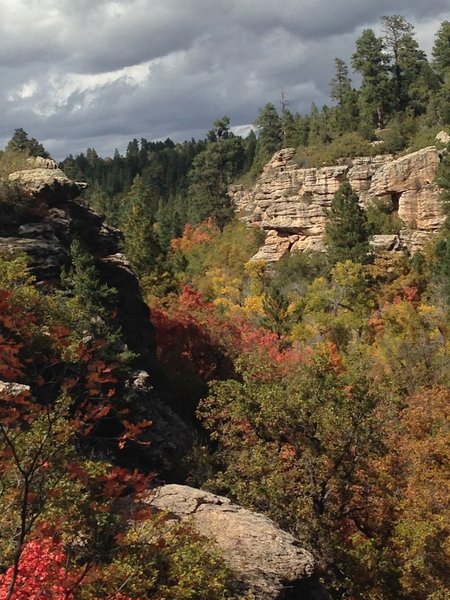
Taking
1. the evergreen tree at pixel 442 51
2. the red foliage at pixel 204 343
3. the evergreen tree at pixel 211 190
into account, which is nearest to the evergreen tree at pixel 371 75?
the evergreen tree at pixel 442 51

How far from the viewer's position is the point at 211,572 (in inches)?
448

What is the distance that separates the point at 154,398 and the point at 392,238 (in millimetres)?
33909

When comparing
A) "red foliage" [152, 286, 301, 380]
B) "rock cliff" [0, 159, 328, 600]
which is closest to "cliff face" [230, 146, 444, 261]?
"red foliage" [152, 286, 301, 380]

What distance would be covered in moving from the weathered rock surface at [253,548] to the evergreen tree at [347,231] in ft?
120

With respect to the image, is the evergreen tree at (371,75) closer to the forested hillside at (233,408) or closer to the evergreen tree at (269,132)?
the forested hillside at (233,408)

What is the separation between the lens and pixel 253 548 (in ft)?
44.5

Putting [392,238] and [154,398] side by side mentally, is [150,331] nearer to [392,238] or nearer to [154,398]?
[154,398]

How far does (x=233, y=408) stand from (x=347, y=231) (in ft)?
114

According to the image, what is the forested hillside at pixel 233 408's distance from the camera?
1019 cm

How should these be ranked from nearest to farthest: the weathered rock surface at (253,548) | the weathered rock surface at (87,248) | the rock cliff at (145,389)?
the weathered rock surface at (253,548) → the rock cliff at (145,389) → the weathered rock surface at (87,248)

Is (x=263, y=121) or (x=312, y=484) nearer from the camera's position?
(x=312, y=484)

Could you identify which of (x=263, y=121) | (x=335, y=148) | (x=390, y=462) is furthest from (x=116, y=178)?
(x=390, y=462)

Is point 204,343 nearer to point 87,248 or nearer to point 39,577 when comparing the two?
point 87,248

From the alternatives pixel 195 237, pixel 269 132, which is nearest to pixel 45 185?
pixel 195 237
